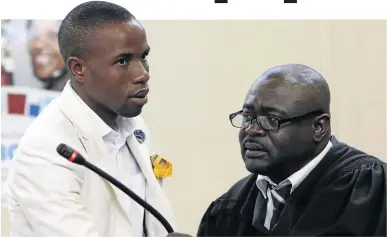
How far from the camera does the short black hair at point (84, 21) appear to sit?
173 centimetres

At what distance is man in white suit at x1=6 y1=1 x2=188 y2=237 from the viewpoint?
1578 millimetres

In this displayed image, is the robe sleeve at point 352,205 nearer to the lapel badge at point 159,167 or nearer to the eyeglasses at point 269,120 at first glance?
the eyeglasses at point 269,120

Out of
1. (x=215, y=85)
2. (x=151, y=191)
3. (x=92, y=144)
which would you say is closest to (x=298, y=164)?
(x=151, y=191)

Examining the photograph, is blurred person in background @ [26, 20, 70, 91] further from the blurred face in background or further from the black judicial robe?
the black judicial robe

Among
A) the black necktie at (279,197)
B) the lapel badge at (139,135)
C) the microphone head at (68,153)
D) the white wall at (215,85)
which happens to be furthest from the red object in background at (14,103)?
the microphone head at (68,153)

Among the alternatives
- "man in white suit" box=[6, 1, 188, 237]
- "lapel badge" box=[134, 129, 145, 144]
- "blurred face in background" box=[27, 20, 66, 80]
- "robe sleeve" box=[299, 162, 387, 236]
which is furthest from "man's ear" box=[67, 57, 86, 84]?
"blurred face in background" box=[27, 20, 66, 80]

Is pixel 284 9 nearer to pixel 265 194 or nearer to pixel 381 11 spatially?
pixel 381 11

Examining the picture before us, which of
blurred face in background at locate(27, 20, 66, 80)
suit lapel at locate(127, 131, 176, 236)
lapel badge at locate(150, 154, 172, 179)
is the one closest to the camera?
suit lapel at locate(127, 131, 176, 236)

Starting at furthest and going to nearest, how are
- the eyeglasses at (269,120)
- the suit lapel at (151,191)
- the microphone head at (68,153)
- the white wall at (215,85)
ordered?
the white wall at (215,85) < the suit lapel at (151,191) < the eyeglasses at (269,120) < the microphone head at (68,153)

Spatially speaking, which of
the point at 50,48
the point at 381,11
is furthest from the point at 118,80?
the point at 381,11

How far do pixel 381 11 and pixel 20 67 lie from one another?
4.47 ft

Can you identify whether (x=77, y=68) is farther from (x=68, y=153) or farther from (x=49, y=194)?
(x=68, y=153)

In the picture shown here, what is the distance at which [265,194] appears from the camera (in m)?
1.75

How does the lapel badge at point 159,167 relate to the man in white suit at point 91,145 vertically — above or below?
below
